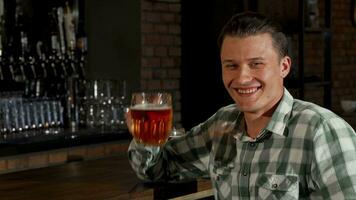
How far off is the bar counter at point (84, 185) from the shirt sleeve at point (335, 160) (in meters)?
0.60

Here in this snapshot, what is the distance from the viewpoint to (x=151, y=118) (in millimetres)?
1914

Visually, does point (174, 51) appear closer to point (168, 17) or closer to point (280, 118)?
point (168, 17)

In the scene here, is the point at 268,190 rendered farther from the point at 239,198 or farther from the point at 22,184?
the point at 22,184

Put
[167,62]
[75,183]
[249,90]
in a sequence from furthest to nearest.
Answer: [167,62]
[75,183]
[249,90]

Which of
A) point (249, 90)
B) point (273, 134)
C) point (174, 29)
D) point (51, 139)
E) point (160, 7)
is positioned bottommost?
point (51, 139)

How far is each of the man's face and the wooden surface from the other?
514 millimetres

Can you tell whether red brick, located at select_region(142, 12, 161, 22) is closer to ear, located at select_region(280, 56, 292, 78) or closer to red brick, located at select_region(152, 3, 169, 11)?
red brick, located at select_region(152, 3, 169, 11)

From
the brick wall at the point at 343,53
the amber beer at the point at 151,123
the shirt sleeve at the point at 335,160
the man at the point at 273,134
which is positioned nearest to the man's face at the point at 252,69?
the man at the point at 273,134

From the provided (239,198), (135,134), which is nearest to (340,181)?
(239,198)

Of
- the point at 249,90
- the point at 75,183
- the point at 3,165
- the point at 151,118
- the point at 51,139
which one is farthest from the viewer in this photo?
the point at 51,139

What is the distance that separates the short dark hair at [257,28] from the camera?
1.67 metres

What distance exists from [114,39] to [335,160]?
3284 millimetres

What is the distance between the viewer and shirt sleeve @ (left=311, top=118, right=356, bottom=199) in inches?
61.4

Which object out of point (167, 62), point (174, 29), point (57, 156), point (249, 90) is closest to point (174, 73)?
point (167, 62)
